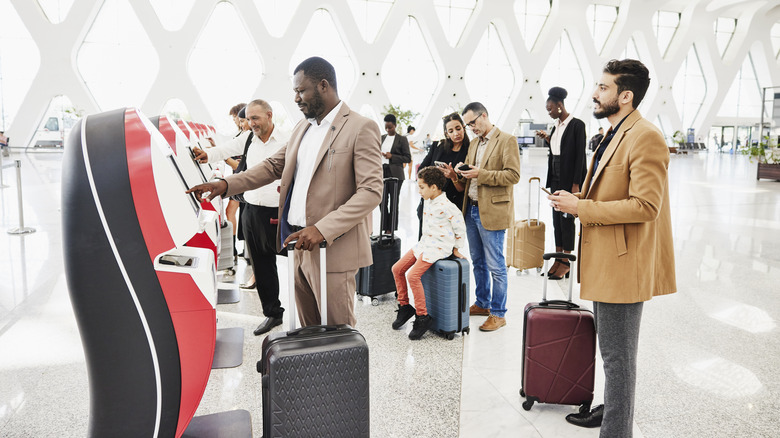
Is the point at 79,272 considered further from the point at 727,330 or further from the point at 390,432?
the point at 727,330

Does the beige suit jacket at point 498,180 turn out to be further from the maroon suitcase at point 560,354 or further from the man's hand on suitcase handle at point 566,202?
the man's hand on suitcase handle at point 566,202

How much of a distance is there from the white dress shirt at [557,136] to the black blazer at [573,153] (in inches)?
3.6

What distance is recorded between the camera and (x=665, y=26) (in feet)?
102

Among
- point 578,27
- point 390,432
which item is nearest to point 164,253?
point 390,432

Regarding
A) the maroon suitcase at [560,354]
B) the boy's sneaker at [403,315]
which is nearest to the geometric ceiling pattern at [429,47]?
the boy's sneaker at [403,315]

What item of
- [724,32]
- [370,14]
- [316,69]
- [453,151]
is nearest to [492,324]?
[453,151]

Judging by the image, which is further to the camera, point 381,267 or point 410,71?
point 410,71

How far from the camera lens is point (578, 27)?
2789 cm

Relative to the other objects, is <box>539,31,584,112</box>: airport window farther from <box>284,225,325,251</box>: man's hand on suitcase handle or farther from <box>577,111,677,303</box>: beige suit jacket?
<box>284,225,325,251</box>: man's hand on suitcase handle

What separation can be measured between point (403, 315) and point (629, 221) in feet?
6.93

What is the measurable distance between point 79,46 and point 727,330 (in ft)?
80.1

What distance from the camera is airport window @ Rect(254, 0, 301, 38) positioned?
2322cm

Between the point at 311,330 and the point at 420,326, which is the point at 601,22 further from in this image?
the point at 311,330

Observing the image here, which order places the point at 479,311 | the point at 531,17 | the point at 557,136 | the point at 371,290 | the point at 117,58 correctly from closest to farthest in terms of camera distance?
the point at 479,311 < the point at 371,290 < the point at 557,136 < the point at 117,58 < the point at 531,17
